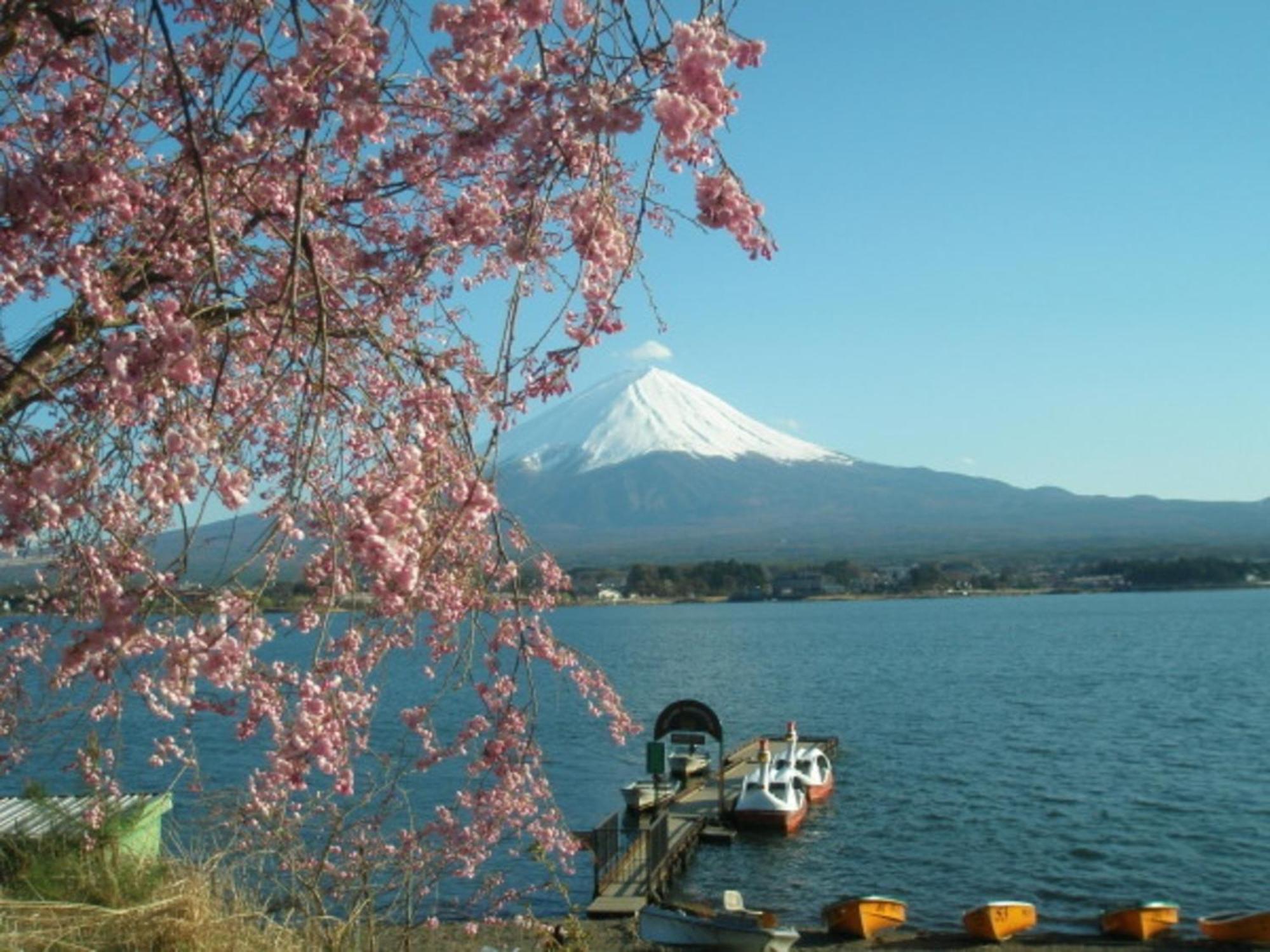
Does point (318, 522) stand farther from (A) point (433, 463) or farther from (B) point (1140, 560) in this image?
(B) point (1140, 560)

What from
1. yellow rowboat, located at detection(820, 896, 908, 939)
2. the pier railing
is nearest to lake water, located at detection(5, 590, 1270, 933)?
the pier railing

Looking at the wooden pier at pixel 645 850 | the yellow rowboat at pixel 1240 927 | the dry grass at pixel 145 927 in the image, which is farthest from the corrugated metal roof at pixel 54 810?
the yellow rowboat at pixel 1240 927

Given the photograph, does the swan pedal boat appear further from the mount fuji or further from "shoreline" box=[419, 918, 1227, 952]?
the mount fuji

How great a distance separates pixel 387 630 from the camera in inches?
182

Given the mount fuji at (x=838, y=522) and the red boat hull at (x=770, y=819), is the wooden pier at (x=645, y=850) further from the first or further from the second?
the mount fuji at (x=838, y=522)

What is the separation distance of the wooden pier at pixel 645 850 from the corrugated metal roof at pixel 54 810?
18.6 ft

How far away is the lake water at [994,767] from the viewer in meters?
15.1

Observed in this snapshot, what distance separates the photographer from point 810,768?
21.0m

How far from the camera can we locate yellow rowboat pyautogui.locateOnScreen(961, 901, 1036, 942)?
11719 millimetres

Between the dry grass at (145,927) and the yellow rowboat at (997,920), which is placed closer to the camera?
the dry grass at (145,927)

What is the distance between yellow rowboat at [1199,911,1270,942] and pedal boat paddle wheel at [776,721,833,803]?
891 centimetres

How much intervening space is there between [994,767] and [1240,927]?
471 inches

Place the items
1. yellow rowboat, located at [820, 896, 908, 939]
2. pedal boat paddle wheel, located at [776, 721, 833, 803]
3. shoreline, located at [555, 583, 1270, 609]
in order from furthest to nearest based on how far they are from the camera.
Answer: shoreline, located at [555, 583, 1270, 609]
pedal boat paddle wheel, located at [776, 721, 833, 803]
yellow rowboat, located at [820, 896, 908, 939]

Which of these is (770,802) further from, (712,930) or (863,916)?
(712,930)
